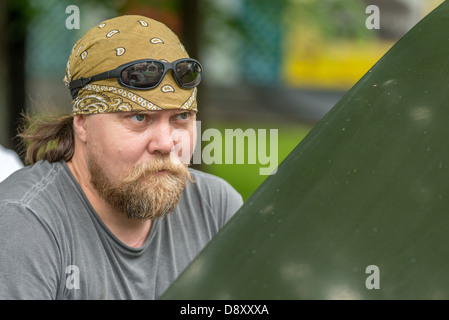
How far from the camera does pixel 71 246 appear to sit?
173cm

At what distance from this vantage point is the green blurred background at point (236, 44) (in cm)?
663

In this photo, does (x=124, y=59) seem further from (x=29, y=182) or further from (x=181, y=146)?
(x=29, y=182)

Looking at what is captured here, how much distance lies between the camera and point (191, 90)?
1.91m

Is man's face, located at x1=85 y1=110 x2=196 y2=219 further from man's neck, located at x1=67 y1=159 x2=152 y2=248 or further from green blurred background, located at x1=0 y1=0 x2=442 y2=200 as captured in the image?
green blurred background, located at x1=0 y1=0 x2=442 y2=200

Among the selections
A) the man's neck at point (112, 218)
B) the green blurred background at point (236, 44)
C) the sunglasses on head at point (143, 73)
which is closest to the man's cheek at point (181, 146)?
the sunglasses on head at point (143, 73)

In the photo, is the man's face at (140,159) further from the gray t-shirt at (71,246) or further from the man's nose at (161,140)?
the gray t-shirt at (71,246)

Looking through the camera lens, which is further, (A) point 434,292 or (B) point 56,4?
(B) point 56,4

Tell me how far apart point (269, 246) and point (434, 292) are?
192 mm

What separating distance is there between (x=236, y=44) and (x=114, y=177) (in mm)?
6796

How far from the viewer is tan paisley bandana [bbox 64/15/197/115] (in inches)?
69.5

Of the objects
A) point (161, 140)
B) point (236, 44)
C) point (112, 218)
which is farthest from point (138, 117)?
point (236, 44)

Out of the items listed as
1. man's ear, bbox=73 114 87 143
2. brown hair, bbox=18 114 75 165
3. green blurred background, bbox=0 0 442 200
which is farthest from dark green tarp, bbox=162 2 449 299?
green blurred background, bbox=0 0 442 200
